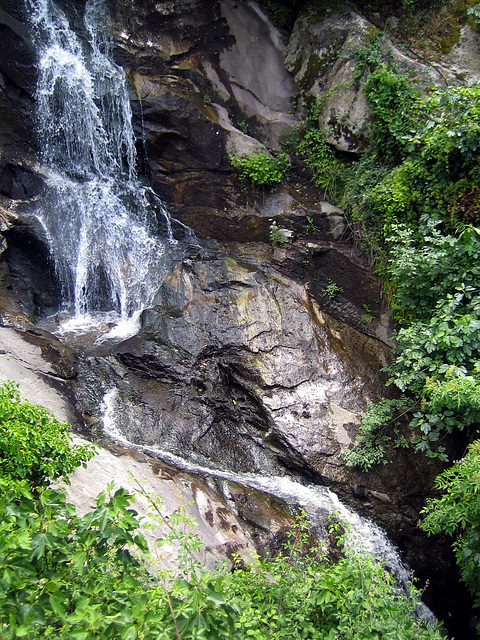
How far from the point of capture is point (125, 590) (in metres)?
2.29

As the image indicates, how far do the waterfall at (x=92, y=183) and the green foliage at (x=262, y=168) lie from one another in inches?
68.7

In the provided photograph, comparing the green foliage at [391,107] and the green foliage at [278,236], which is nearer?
the green foliage at [391,107]

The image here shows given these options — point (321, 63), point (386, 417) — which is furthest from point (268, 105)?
point (386, 417)

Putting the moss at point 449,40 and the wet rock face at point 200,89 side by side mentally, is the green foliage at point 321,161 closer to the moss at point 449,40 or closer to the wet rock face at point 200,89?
the wet rock face at point 200,89

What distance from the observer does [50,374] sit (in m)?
6.44

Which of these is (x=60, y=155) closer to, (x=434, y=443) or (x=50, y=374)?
(x=50, y=374)

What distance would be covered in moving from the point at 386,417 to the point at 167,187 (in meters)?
6.08

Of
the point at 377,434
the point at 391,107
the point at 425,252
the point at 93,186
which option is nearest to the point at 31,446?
the point at 377,434

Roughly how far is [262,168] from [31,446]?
7137 mm

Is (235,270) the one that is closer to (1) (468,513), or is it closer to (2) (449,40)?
(1) (468,513)

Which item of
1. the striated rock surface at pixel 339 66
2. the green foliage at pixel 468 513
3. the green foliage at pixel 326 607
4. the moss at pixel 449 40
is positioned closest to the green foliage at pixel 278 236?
the striated rock surface at pixel 339 66

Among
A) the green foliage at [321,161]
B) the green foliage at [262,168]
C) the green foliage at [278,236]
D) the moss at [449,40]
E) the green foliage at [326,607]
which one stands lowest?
the green foliage at [326,607]

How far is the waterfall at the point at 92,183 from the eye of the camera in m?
8.52

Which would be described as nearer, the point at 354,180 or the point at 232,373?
the point at 232,373
